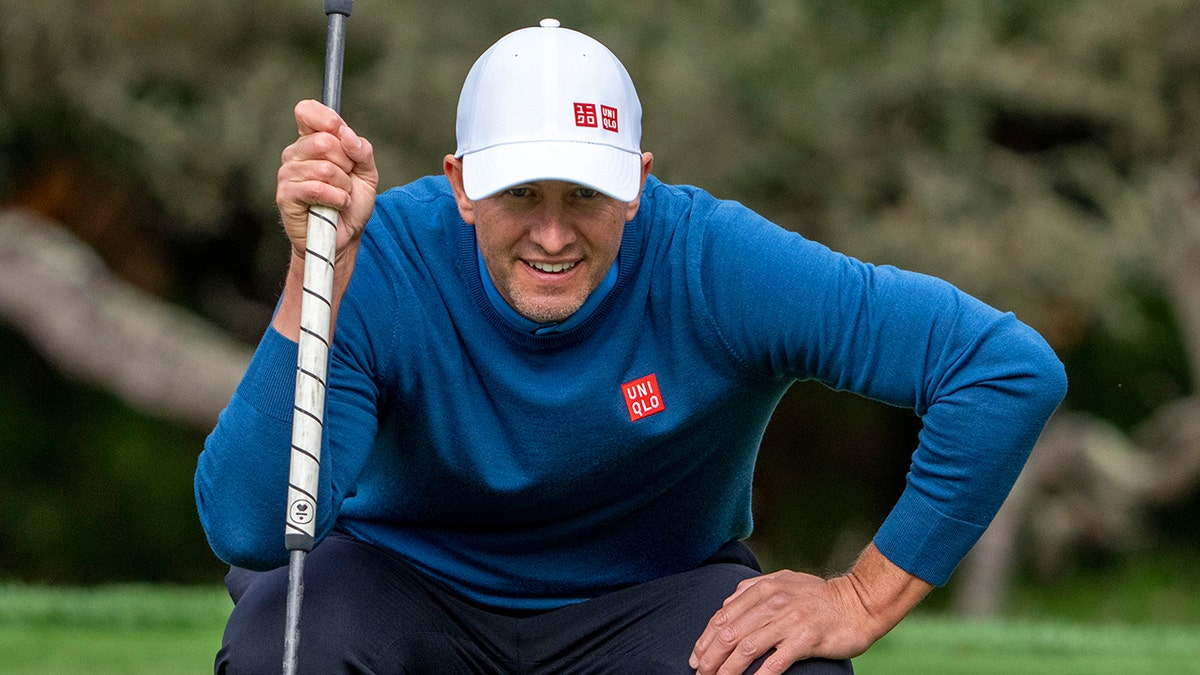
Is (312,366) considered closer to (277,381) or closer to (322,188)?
(277,381)

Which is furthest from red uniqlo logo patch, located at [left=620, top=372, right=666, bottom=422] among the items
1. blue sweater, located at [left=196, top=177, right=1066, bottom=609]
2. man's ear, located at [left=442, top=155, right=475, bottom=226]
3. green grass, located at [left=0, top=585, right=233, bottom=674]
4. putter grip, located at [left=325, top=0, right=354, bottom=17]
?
green grass, located at [left=0, top=585, right=233, bottom=674]

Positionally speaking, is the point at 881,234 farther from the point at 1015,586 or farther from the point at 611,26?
the point at 1015,586

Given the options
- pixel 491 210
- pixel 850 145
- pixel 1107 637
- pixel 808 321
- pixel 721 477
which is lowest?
pixel 1107 637

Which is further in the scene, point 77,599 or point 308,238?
point 77,599

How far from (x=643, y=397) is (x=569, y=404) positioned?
0.14 metres

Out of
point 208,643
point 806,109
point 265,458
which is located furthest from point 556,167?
point 806,109

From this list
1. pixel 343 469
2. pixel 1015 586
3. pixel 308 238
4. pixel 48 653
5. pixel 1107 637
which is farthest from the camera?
pixel 1015 586

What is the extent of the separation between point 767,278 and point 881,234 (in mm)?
7460

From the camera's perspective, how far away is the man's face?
9.79ft

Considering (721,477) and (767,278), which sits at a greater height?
(767,278)

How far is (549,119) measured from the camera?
298 centimetres

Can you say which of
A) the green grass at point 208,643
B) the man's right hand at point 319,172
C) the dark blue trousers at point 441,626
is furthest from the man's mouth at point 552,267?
the green grass at point 208,643

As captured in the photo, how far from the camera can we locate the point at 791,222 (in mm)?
10828

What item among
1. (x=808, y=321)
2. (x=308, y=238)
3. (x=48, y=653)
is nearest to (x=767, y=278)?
(x=808, y=321)
